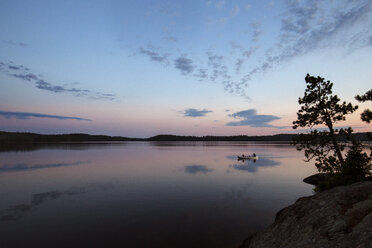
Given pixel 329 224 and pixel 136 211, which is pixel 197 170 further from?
pixel 329 224

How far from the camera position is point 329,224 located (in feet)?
30.0

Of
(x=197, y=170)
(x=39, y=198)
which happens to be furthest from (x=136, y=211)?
(x=197, y=170)

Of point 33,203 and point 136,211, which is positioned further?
point 33,203

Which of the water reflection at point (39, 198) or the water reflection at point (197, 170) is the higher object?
the water reflection at point (197, 170)

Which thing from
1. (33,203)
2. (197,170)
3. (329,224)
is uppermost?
(329,224)

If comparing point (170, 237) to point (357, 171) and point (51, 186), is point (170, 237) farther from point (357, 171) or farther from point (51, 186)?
point (51, 186)

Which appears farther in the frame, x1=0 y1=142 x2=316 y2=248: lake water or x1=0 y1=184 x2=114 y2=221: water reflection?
x1=0 y1=184 x2=114 y2=221: water reflection

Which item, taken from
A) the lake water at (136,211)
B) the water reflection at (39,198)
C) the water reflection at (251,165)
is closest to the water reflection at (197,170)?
the water reflection at (251,165)

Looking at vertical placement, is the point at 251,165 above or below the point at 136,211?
above

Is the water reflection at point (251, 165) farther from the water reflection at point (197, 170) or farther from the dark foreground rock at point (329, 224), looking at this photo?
the dark foreground rock at point (329, 224)

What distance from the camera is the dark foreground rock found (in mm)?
7707

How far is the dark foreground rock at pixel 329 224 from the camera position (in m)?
7.71

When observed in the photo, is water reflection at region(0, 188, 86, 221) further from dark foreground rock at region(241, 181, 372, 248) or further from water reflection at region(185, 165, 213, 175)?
water reflection at region(185, 165, 213, 175)

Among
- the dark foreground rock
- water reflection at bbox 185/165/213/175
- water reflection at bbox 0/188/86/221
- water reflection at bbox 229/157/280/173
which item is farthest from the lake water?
water reflection at bbox 229/157/280/173
